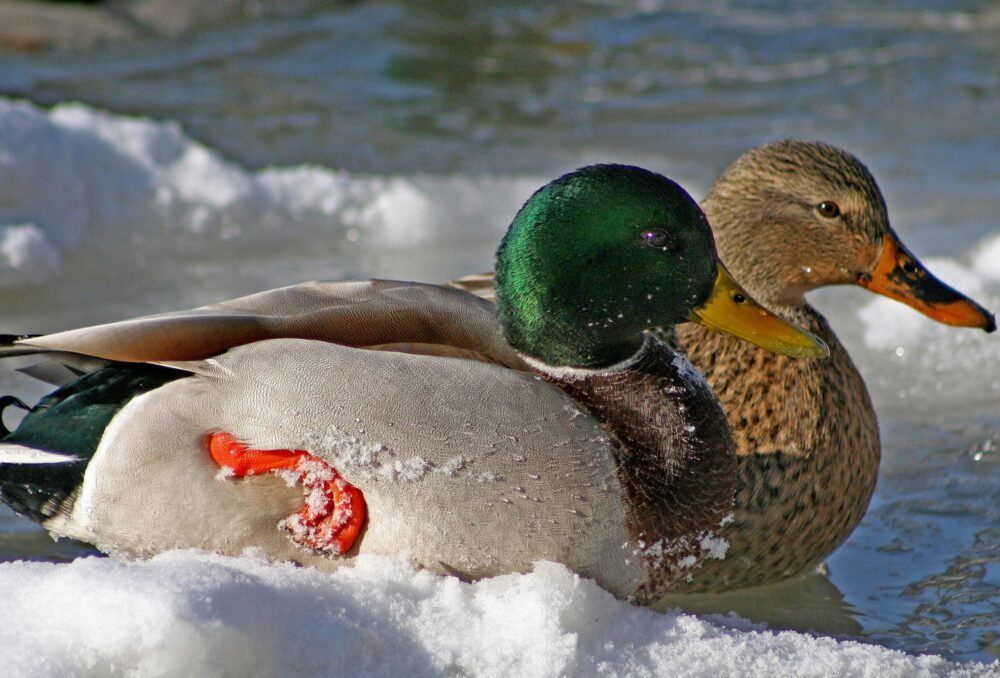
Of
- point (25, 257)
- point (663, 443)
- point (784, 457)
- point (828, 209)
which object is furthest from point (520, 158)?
point (663, 443)

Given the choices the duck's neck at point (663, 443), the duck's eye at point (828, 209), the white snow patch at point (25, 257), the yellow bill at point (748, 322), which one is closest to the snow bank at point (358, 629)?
the duck's neck at point (663, 443)

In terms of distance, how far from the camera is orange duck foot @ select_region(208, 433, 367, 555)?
2721mm

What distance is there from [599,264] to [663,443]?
0.37 metres

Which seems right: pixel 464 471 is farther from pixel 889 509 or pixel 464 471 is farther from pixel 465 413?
pixel 889 509

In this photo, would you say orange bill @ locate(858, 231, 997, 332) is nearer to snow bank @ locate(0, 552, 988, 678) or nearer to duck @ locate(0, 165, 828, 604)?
duck @ locate(0, 165, 828, 604)

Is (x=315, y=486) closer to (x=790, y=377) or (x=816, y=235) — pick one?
(x=790, y=377)

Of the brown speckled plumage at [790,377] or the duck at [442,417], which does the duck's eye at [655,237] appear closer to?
the duck at [442,417]

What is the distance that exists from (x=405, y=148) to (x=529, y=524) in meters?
4.65

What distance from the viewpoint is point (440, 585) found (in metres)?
2.72

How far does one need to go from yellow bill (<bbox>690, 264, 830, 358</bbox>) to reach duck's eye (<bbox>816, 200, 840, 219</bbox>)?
0.58 meters

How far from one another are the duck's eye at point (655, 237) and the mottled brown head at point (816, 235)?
697 mm

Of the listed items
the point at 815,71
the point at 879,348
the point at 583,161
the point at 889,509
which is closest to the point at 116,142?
→ the point at 583,161

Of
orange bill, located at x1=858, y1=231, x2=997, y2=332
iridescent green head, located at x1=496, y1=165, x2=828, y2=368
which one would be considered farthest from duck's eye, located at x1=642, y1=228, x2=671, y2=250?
orange bill, located at x1=858, y1=231, x2=997, y2=332

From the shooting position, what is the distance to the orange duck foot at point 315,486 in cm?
272
